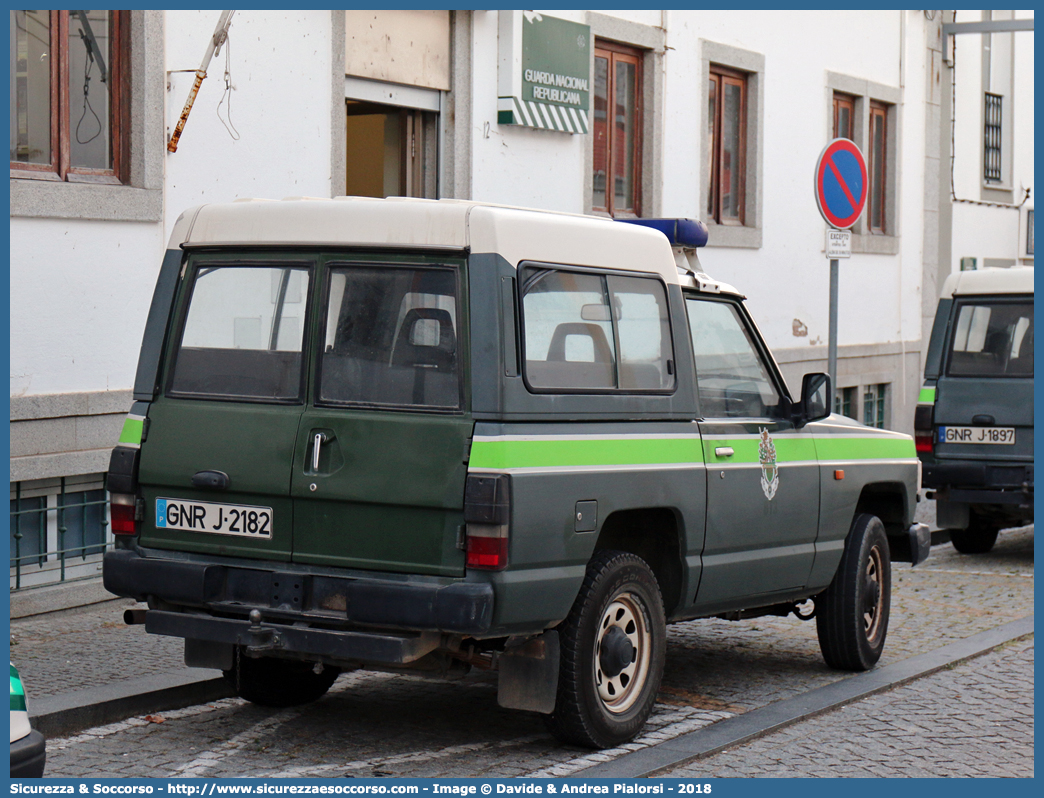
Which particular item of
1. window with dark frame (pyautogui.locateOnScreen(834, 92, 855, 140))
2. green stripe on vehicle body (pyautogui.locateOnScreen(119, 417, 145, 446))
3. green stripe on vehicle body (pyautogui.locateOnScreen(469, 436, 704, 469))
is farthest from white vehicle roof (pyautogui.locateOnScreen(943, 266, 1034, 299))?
green stripe on vehicle body (pyautogui.locateOnScreen(119, 417, 145, 446))

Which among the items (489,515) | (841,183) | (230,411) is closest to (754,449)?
(489,515)

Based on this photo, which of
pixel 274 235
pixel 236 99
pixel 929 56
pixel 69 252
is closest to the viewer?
pixel 274 235

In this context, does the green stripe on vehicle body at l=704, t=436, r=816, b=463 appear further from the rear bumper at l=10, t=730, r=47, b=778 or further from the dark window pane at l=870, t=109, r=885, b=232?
the dark window pane at l=870, t=109, r=885, b=232

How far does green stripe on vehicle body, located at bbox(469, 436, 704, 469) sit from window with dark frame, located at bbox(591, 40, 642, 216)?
830 centimetres

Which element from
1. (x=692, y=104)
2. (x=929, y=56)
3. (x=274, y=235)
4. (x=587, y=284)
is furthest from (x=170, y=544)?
(x=929, y=56)

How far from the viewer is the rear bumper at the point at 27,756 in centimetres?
399

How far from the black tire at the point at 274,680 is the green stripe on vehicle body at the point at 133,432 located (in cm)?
107

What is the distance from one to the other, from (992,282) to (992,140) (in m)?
10.5

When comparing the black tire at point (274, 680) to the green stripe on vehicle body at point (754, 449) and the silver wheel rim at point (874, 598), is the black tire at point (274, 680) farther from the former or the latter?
the silver wheel rim at point (874, 598)

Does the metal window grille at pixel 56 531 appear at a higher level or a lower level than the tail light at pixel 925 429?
lower

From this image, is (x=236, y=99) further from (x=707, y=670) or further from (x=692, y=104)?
(x=692, y=104)

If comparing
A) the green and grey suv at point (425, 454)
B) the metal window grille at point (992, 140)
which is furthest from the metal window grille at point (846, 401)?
the green and grey suv at point (425, 454)

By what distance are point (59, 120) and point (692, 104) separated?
7906mm

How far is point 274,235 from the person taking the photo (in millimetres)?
6176
